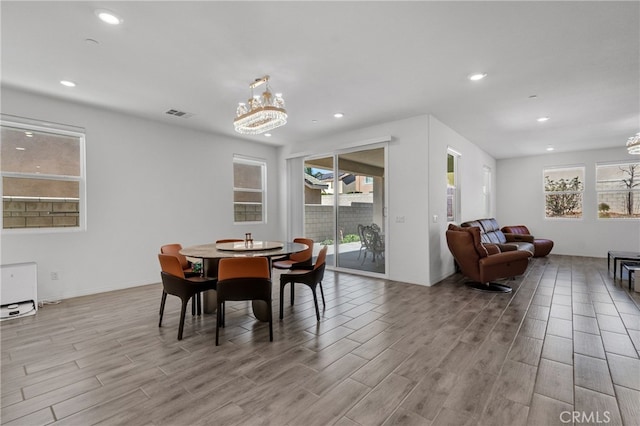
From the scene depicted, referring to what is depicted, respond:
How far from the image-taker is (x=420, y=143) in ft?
15.5

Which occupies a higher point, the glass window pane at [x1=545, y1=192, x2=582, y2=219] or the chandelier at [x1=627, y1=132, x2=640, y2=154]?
the chandelier at [x1=627, y1=132, x2=640, y2=154]

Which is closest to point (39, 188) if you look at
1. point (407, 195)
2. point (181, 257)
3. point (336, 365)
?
point (181, 257)

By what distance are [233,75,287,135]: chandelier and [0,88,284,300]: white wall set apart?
2.35 meters

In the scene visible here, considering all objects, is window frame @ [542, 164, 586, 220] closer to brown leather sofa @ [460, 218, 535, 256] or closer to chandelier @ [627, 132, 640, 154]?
brown leather sofa @ [460, 218, 535, 256]

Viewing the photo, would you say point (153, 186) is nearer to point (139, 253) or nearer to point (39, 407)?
point (139, 253)

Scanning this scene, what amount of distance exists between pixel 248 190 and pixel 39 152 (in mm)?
3374

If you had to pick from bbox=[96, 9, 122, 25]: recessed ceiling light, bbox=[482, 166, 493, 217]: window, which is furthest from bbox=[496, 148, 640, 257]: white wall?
bbox=[96, 9, 122, 25]: recessed ceiling light

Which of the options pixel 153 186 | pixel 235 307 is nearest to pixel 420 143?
pixel 235 307

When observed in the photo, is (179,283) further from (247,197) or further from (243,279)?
(247,197)

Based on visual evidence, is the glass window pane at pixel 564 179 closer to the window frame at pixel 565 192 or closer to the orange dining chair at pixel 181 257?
the window frame at pixel 565 192

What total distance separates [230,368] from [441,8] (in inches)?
126

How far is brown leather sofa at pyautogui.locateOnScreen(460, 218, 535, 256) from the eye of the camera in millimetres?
5439

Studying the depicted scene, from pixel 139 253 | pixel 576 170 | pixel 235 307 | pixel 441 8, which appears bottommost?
pixel 235 307

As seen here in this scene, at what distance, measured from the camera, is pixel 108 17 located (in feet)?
7.48
